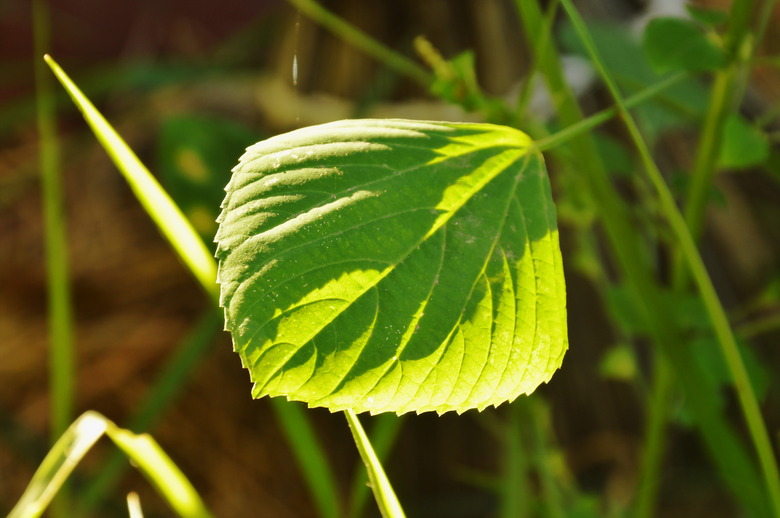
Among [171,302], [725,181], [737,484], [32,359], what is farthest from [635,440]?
[32,359]

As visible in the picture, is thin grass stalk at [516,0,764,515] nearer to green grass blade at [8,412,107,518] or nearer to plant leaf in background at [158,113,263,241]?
green grass blade at [8,412,107,518]

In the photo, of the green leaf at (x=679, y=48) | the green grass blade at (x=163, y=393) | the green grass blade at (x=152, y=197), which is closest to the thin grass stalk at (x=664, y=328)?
the green leaf at (x=679, y=48)

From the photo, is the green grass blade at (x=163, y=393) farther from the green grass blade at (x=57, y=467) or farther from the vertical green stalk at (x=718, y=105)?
the vertical green stalk at (x=718, y=105)

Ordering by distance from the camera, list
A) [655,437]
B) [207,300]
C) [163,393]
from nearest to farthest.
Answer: [655,437] < [163,393] < [207,300]

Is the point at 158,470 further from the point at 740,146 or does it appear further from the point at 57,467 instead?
the point at 740,146

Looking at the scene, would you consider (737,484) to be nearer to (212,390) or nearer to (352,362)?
(352,362)

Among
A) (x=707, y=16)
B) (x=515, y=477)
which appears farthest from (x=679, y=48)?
(x=515, y=477)

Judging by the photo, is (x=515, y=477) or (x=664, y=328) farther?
(x=515, y=477)
